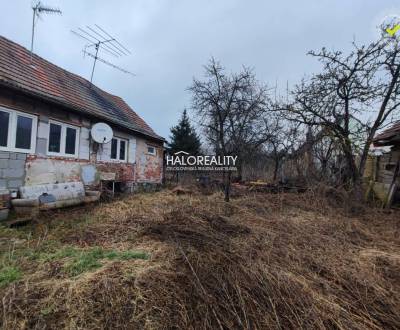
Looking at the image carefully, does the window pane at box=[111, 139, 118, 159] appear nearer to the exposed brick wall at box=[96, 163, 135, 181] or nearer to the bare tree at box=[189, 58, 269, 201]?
the exposed brick wall at box=[96, 163, 135, 181]

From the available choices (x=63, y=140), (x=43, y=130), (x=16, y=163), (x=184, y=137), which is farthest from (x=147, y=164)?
(x=184, y=137)

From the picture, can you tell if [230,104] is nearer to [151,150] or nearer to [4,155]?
[151,150]

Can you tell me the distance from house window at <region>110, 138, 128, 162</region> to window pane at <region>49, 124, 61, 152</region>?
2392mm

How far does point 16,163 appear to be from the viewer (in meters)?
5.58

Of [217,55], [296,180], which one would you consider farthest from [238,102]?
[296,180]

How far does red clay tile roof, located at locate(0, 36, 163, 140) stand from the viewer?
597 centimetres

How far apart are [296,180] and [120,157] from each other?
25.9ft

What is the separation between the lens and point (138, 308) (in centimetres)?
208

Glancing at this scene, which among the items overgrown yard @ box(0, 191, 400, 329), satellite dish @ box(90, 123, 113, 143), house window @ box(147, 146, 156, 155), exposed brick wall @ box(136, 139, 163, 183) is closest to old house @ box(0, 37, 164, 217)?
exposed brick wall @ box(136, 139, 163, 183)

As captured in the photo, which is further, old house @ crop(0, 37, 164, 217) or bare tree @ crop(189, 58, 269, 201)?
bare tree @ crop(189, 58, 269, 201)

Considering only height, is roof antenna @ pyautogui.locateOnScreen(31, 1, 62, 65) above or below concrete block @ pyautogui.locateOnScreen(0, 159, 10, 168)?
above

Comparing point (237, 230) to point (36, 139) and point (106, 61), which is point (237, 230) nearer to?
point (36, 139)

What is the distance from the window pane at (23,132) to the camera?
5680mm

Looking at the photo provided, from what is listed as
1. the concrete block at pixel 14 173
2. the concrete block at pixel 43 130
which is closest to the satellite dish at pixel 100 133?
the concrete block at pixel 43 130
